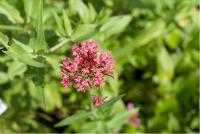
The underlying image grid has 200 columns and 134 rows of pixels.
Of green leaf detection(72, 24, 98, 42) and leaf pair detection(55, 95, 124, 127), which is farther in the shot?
green leaf detection(72, 24, 98, 42)

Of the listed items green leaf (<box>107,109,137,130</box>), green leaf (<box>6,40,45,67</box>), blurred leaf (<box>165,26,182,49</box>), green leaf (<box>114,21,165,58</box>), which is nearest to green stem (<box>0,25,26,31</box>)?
green leaf (<box>6,40,45,67</box>)

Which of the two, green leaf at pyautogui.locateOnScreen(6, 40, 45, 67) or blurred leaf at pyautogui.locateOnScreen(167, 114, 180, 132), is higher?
green leaf at pyautogui.locateOnScreen(6, 40, 45, 67)

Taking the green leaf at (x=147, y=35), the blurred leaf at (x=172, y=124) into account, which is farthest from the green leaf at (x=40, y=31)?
the blurred leaf at (x=172, y=124)

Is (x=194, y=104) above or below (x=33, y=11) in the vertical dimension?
below

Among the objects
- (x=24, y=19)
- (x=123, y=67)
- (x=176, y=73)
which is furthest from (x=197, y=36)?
(x=24, y=19)

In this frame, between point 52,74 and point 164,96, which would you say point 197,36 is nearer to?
point 164,96

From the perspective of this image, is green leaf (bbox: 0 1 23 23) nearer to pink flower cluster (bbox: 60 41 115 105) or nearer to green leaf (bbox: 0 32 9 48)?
green leaf (bbox: 0 32 9 48)

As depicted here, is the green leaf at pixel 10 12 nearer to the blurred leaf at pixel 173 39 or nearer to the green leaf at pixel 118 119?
the green leaf at pixel 118 119
